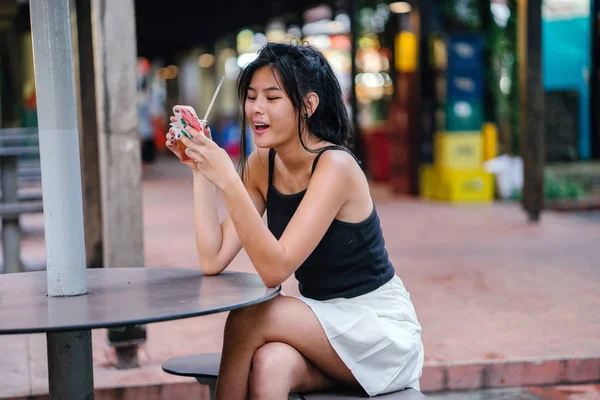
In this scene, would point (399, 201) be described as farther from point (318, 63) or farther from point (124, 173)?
point (318, 63)

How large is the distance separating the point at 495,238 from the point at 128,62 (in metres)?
4.96

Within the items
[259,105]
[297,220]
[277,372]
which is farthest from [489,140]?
[277,372]

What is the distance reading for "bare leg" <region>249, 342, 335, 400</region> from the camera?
7.65 ft

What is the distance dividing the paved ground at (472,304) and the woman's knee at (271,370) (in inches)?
66.3

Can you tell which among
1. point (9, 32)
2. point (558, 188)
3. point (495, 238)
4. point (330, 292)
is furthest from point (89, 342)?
point (9, 32)

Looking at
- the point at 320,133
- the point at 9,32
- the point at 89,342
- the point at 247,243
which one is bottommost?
the point at 89,342

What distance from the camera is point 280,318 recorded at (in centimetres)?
244

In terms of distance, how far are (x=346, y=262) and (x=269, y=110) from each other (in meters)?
0.49

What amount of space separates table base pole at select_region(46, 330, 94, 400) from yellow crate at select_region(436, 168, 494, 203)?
29.4ft

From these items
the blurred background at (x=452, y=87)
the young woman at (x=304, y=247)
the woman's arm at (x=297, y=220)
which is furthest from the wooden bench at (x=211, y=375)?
the blurred background at (x=452, y=87)

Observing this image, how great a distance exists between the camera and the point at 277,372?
7.71 ft

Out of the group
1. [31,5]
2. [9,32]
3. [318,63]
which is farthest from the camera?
[9,32]

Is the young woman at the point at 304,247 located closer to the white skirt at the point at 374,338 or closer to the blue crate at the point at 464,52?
the white skirt at the point at 374,338

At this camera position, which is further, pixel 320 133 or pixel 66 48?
pixel 320 133
